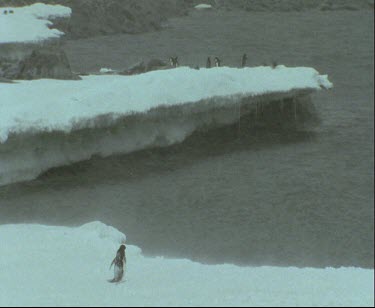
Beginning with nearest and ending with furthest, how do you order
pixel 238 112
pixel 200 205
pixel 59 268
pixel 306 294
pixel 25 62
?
pixel 306 294 < pixel 59 268 < pixel 200 205 < pixel 238 112 < pixel 25 62

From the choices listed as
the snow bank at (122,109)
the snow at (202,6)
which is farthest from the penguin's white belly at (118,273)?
the snow at (202,6)

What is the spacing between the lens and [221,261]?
2041cm

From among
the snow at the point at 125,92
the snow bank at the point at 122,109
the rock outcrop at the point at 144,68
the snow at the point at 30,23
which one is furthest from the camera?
the snow at the point at 30,23

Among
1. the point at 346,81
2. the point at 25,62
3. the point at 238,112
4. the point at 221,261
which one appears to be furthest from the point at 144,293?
the point at 346,81

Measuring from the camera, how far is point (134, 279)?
17312mm

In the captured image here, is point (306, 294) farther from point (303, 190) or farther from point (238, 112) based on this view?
point (238, 112)

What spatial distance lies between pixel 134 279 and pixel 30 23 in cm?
3829

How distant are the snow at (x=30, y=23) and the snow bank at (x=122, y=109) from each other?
10870 mm

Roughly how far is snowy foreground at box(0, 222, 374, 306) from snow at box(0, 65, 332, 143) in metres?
6.61

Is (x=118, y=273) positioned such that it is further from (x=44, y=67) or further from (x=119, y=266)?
(x=44, y=67)

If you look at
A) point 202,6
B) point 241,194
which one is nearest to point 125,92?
point 241,194

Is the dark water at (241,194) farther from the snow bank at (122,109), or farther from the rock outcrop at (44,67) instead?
the rock outcrop at (44,67)

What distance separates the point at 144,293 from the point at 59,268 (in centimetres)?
320

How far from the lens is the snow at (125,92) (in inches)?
1086
